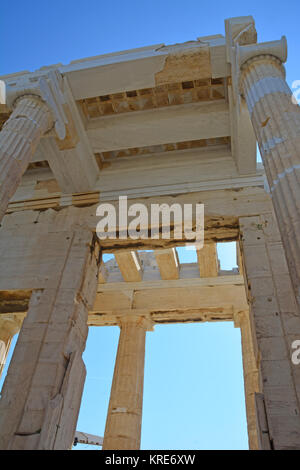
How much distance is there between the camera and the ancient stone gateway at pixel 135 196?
552 centimetres

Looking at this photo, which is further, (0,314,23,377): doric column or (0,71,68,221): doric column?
(0,314,23,377): doric column

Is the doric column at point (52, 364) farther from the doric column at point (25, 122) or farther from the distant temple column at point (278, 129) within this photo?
the distant temple column at point (278, 129)

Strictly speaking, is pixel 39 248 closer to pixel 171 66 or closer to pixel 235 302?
pixel 171 66

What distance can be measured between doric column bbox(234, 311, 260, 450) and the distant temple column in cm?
671

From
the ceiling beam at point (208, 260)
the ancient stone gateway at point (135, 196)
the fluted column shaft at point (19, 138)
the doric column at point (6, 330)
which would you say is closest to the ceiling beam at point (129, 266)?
the ancient stone gateway at point (135, 196)

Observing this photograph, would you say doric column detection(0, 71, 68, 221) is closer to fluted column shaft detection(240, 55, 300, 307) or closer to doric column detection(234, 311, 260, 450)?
fluted column shaft detection(240, 55, 300, 307)

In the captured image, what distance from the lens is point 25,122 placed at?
680 cm

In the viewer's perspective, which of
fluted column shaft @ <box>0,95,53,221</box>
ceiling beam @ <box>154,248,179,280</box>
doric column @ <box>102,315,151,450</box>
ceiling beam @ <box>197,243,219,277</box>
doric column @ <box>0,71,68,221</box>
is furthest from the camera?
ceiling beam @ <box>154,248,179,280</box>

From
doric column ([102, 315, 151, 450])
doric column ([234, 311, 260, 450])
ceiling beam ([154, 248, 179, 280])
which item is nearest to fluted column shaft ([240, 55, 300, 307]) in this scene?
ceiling beam ([154, 248, 179, 280])

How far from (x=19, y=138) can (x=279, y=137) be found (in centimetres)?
461

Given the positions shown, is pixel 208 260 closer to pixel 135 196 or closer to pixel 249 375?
pixel 249 375

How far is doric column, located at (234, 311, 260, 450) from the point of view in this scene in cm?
969

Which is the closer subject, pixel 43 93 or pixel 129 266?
pixel 43 93

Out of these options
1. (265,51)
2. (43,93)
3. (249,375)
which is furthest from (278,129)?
(249,375)
